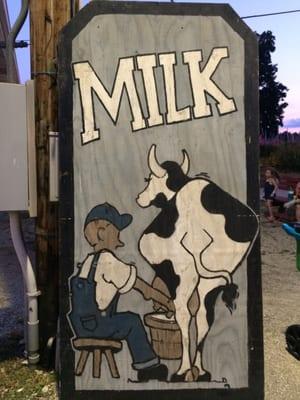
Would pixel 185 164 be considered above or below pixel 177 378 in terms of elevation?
above

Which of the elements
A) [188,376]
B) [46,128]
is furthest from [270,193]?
[188,376]

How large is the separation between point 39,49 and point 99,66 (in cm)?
77

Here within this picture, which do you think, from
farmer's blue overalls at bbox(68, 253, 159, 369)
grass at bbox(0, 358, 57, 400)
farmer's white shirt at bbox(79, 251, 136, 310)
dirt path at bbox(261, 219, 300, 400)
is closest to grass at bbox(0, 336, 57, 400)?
grass at bbox(0, 358, 57, 400)

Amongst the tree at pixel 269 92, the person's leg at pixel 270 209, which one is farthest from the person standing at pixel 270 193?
the tree at pixel 269 92

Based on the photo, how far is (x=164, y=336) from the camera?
3.21 meters

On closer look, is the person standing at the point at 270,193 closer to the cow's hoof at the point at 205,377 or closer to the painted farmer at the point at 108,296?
the cow's hoof at the point at 205,377

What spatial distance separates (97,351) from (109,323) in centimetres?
19

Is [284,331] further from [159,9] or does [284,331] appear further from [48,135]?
[159,9]

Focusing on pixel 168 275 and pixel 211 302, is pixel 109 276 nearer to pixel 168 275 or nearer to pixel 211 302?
pixel 168 275

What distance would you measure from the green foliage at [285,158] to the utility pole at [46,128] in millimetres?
16938

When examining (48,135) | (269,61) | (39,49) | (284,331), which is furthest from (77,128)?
(269,61)

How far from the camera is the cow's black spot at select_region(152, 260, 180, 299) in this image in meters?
3.22

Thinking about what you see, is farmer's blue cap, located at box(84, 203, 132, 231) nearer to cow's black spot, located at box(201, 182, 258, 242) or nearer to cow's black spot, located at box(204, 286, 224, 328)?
cow's black spot, located at box(201, 182, 258, 242)

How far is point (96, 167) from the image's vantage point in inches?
126
